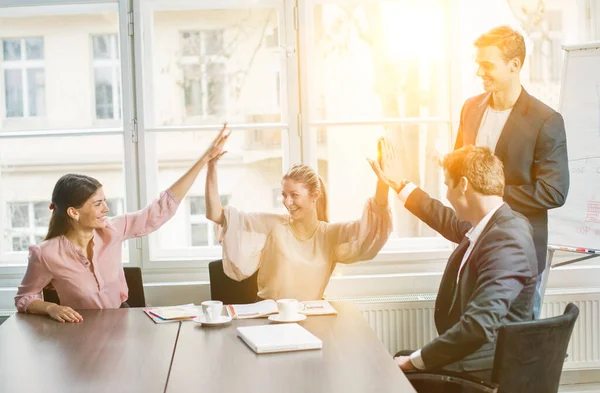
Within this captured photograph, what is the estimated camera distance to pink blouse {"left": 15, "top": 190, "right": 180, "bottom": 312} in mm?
3123

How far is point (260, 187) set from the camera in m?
4.07

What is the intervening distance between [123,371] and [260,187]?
2.03 meters

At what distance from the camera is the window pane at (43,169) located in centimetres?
405

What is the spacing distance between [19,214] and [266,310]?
190 cm

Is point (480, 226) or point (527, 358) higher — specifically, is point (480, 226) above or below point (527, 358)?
above

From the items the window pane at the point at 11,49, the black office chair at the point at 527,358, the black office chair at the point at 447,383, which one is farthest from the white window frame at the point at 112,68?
the black office chair at the point at 527,358

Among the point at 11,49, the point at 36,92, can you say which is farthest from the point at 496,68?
the point at 11,49

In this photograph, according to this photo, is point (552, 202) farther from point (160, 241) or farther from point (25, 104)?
point (25, 104)

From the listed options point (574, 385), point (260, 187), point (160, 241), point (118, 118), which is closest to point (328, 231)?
point (260, 187)

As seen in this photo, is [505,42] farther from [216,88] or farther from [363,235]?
[216,88]

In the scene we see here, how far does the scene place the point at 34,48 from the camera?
13.2 ft

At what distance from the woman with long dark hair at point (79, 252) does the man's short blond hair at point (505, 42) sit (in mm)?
1188

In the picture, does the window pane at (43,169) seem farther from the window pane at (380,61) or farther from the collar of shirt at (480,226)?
the collar of shirt at (480,226)

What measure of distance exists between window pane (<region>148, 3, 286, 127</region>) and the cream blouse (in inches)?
35.7
